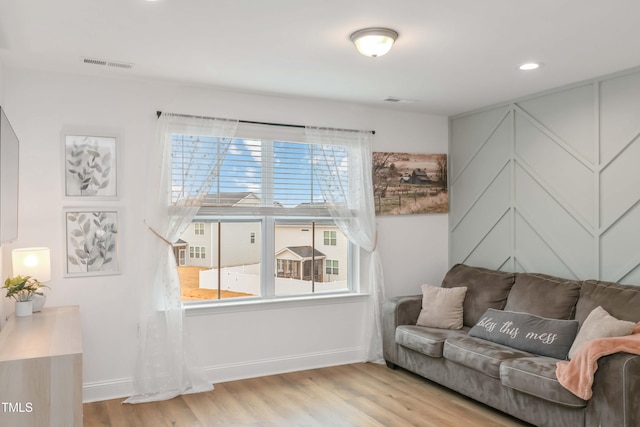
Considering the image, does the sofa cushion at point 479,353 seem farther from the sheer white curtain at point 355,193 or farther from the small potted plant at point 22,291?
the small potted plant at point 22,291

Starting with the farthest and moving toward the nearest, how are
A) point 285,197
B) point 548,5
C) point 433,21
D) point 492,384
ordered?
1. point 285,197
2. point 492,384
3. point 433,21
4. point 548,5

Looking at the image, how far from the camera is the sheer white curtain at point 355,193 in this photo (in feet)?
15.8

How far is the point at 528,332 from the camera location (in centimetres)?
369

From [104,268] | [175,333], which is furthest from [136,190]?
[175,333]

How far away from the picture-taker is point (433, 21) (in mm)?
2764

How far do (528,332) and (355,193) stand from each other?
2049 millimetres

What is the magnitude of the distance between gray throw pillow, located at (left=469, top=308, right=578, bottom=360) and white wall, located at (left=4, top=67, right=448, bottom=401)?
138 cm

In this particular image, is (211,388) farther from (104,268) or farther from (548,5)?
(548,5)

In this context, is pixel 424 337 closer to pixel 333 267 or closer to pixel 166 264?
pixel 333 267

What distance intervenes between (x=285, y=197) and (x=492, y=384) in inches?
93.8

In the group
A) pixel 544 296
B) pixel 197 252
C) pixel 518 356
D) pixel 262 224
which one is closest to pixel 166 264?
pixel 197 252

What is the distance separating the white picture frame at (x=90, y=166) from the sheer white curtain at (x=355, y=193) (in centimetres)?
182

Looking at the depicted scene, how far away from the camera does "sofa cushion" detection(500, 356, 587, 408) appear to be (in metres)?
3.02

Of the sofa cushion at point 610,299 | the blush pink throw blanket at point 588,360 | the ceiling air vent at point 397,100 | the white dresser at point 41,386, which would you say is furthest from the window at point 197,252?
the sofa cushion at point 610,299
